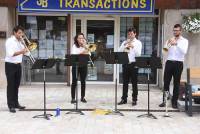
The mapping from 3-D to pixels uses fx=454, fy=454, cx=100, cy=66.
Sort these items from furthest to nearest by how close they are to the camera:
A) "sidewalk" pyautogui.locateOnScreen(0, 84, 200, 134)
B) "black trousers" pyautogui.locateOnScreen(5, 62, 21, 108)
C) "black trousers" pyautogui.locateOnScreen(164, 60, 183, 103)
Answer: "black trousers" pyautogui.locateOnScreen(164, 60, 183, 103)
"black trousers" pyautogui.locateOnScreen(5, 62, 21, 108)
"sidewalk" pyautogui.locateOnScreen(0, 84, 200, 134)

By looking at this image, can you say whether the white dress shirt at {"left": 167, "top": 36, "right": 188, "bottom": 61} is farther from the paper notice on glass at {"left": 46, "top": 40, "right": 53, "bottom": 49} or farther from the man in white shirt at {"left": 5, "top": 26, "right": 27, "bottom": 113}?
the paper notice on glass at {"left": 46, "top": 40, "right": 53, "bottom": 49}

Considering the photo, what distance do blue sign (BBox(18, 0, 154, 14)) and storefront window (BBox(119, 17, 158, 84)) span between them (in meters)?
0.91

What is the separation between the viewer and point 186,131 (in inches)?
323

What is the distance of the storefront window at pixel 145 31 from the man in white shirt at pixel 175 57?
152 inches

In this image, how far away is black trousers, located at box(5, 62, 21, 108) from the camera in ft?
31.6

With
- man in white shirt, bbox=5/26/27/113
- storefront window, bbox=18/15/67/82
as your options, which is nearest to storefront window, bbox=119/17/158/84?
storefront window, bbox=18/15/67/82

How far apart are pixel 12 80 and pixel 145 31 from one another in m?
5.65

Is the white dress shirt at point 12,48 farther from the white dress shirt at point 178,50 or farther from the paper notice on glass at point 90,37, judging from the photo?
the paper notice on glass at point 90,37

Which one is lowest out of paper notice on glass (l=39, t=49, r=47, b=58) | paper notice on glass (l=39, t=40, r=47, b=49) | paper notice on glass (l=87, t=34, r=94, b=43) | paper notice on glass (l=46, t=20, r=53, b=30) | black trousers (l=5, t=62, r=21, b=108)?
black trousers (l=5, t=62, r=21, b=108)

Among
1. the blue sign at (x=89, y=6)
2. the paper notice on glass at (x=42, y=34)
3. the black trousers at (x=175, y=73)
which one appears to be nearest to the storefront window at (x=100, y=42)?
the blue sign at (x=89, y=6)

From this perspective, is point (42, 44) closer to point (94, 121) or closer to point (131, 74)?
point (131, 74)

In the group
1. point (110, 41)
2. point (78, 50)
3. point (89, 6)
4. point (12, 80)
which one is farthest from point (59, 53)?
point (12, 80)

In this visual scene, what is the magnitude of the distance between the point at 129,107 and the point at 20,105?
2498mm

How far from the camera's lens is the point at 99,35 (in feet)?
46.3
